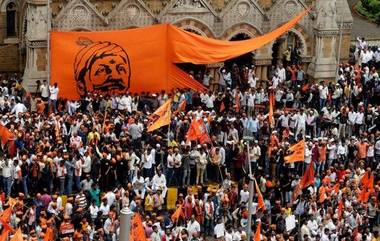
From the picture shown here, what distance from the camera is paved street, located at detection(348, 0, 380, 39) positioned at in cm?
5119

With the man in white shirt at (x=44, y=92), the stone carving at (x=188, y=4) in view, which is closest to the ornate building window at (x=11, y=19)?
the man in white shirt at (x=44, y=92)

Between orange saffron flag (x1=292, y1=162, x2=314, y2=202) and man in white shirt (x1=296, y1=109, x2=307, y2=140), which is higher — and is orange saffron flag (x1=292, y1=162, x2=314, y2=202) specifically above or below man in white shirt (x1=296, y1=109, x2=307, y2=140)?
below

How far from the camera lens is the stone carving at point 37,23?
36.4 meters

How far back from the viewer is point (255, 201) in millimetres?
31531

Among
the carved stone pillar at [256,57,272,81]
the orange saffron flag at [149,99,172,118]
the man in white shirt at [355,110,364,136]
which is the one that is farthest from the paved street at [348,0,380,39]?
the orange saffron flag at [149,99,172,118]

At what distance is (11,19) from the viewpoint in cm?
3981

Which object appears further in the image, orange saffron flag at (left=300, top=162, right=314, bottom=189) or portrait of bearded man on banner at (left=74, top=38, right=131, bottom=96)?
portrait of bearded man on banner at (left=74, top=38, right=131, bottom=96)

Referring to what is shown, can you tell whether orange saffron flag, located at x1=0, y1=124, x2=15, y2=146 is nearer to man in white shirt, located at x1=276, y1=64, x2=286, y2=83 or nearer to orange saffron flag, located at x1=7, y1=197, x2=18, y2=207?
orange saffron flag, located at x1=7, y1=197, x2=18, y2=207

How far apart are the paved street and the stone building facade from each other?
9.37 m

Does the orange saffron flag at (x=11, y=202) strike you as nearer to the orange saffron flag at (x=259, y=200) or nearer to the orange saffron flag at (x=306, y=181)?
the orange saffron flag at (x=259, y=200)

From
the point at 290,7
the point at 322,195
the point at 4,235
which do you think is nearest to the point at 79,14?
the point at 290,7

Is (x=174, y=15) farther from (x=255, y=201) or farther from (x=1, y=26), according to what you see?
(x=255, y=201)

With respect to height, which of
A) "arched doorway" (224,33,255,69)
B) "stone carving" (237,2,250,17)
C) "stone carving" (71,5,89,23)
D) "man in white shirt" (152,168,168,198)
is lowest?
"man in white shirt" (152,168,168,198)

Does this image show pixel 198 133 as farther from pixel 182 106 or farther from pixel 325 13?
pixel 325 13
